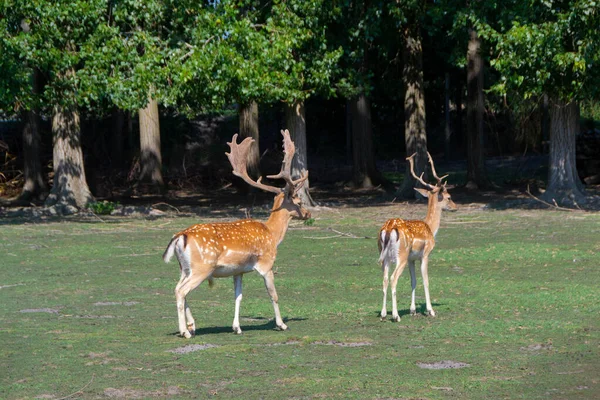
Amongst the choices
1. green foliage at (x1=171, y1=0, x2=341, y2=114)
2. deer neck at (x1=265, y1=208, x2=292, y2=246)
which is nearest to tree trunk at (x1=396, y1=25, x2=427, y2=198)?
green foliage at (x1=171, y1=0, x2=341, y2=114)

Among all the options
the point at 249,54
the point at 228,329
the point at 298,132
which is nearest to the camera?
the point at 228,329

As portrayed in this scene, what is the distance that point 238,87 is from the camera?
22.7 meters

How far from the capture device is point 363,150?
32281 mm

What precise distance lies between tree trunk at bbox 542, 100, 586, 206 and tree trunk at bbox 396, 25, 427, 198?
4246 mm

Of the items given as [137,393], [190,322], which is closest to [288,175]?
[190,322]

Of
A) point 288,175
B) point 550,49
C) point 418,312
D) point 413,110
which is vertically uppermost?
point 550,49

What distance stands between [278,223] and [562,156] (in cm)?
1593

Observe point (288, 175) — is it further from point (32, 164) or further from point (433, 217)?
point (32, 164)

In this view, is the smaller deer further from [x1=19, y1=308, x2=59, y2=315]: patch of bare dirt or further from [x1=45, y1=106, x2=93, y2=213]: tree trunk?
[x1=45, y1=106, x2=93, y2=213]: tree trunk

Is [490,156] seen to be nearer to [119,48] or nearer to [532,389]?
[119,48]

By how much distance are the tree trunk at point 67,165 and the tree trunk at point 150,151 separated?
5.22 m

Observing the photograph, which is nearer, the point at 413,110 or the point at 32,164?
the point at 413,110

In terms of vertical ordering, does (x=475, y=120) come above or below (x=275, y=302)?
above

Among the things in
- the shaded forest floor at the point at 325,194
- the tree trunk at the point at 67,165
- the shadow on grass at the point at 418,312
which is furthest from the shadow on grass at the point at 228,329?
the tree trunk at the point at 67,165
